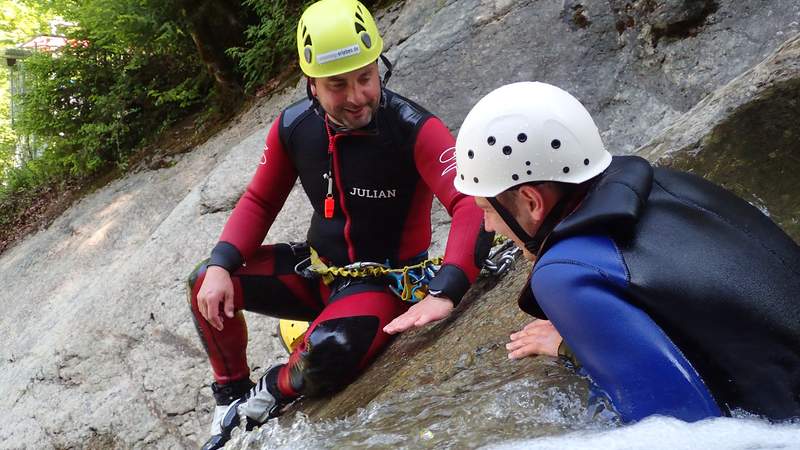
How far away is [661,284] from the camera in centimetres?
186

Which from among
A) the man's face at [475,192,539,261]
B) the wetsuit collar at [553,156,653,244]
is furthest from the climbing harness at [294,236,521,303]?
the wetsuit collar at [553,156,653,244]

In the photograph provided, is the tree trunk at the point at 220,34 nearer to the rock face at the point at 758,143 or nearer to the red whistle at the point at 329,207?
the red whistle at the point at 329,207

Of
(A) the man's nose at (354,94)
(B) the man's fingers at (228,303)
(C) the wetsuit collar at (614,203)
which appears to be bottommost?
(B) the man's fingers at (228,303)

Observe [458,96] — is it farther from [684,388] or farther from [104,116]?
[104,116]

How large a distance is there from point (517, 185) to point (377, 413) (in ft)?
3.54

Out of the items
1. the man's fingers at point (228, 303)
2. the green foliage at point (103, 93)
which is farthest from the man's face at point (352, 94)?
the green foliage at point (103, 93)

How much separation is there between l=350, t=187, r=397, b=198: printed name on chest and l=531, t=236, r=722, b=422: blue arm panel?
5.52ft

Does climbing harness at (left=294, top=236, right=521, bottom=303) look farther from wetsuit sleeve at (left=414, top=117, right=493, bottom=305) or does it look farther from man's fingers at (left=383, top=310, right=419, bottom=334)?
man's fingers at (left=383, top=310, right=419, bottom=334)

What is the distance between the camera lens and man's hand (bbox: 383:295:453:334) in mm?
2887

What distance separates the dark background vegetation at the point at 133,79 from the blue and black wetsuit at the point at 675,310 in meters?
6.83

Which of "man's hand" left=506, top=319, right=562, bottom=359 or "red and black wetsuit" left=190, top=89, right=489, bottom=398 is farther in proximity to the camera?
"red and black wetsuit" left=190, top=89, right=489, bottom=398

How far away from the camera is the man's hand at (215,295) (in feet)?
11.9

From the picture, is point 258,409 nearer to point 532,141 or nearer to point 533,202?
point 533,202

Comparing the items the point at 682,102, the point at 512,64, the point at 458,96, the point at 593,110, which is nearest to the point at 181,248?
the point at 458,96
